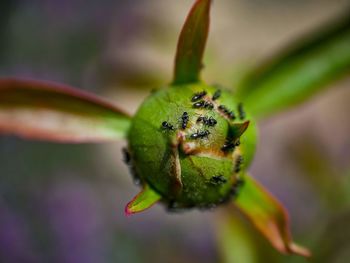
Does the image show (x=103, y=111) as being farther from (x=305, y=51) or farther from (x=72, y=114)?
(x=305, y=51)

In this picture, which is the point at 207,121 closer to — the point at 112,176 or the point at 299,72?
the point at 299,72

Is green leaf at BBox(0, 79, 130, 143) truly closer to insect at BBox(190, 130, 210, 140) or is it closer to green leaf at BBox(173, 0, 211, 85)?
green leaf at BBox(173, 0, 211, 85)

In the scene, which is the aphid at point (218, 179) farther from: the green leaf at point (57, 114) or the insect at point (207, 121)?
the green leaf at point (57, 114)

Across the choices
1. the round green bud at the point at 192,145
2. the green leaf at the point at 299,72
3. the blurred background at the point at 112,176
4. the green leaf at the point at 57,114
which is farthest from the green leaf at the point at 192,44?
the blurred background at the point at 112,176

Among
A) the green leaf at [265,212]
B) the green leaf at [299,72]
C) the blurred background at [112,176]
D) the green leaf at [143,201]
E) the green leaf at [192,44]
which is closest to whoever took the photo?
the green leaf at [143,201]

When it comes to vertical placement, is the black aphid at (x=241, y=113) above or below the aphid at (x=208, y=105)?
below

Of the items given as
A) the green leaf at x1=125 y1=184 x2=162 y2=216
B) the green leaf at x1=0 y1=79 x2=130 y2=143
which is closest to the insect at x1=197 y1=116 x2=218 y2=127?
the green leaf at x1=125 y1=184 x2=162 y2=216
